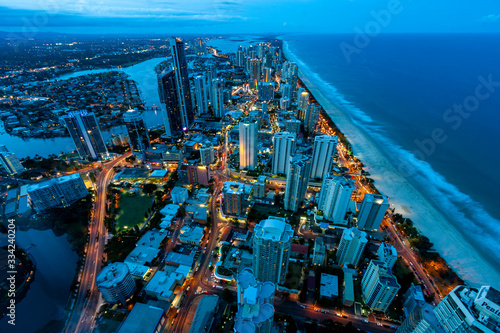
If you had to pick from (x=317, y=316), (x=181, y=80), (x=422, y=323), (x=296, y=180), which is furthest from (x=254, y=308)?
(x=181, y=80)

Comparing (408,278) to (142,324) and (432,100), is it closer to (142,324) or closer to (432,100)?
(142,324)

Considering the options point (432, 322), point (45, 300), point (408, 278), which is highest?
point (432, 322)

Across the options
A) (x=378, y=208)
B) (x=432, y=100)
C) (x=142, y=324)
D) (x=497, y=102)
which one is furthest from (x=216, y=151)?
(x=497, y=102)

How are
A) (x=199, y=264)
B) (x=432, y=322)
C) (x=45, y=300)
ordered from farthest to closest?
(x=199, y=264)
(x=45, y=300)
(x=432, y=322)

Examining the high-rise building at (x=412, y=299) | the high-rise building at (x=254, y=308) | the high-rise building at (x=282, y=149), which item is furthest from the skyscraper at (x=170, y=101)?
the high-rise building at (x=412, y=299)

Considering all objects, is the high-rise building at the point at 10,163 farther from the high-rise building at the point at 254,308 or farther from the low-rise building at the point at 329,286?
the low-rise building at the point at 329,286

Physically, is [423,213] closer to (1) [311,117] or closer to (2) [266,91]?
(1) [311,117]
